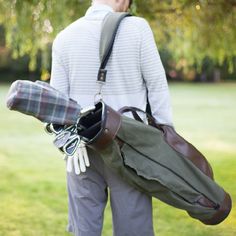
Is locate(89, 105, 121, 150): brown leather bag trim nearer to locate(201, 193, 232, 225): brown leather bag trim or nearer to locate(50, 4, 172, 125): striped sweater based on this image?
locate(50, 4, 172, 125): striped sweater

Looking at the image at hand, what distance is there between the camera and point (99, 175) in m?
2.23

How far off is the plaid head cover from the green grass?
1.93m

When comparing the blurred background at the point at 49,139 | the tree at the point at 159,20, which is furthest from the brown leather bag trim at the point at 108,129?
the tree at the point at 159,20

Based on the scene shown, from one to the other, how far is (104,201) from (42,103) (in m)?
0.58

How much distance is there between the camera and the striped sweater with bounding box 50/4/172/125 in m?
2.07

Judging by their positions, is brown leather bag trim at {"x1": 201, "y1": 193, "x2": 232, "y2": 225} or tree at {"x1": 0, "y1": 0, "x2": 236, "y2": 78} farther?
tree at {"x1": 0, "y1": 0, "x2": 236, "y2": 78}

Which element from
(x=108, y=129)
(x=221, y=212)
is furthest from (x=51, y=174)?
(x=108, y=129)

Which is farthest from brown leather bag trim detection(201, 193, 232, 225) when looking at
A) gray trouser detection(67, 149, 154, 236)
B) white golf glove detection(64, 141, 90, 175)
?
white golf glove detection(64, 141, 90, 175)

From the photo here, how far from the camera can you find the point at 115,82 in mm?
2096

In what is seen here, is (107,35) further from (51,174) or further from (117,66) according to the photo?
(51,174)

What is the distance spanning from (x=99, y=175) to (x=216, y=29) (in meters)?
3.72

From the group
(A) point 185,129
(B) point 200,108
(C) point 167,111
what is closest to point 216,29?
(C) point 167,111

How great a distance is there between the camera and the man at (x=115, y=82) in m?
2.08

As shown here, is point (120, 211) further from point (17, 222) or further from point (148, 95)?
point (17, 222)
